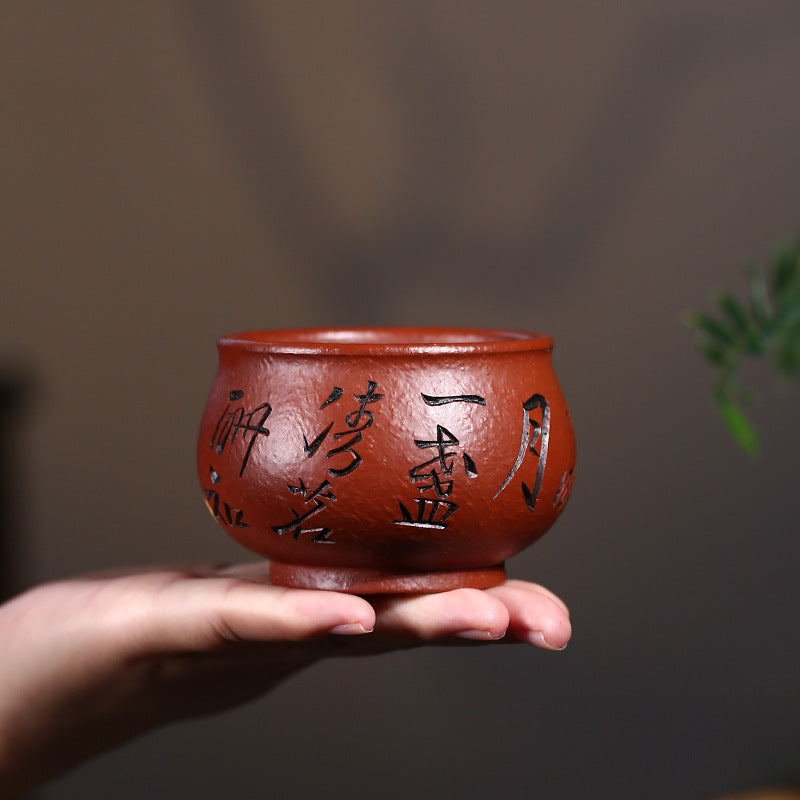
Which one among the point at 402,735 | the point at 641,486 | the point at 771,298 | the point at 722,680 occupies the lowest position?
the point at 402,735

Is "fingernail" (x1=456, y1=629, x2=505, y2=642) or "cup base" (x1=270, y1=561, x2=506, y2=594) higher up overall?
"cup base" (x1=270, y1=561, x2=506, y2=594)

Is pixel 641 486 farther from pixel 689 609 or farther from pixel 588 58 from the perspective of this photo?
pixel 588 58

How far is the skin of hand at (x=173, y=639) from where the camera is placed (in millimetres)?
715

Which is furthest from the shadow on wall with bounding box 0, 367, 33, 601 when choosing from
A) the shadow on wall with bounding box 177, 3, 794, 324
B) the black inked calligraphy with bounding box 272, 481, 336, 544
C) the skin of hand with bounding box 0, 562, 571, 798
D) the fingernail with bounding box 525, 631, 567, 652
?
the fingernail with bounding box 525, 631, 567, 652

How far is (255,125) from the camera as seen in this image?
1.83 metres

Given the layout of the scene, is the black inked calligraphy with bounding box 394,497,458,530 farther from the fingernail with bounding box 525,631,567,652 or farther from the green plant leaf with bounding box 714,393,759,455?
the green plant leaf with bounding box 714,393,759,455

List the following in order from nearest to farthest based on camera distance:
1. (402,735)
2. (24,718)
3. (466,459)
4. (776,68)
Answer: (466,459) < (24,718) < (776,68) < (402,735)

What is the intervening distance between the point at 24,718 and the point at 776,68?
1548 mm

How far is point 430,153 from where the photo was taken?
1.83 metres

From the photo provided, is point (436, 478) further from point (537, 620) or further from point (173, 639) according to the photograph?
point (173, 639)

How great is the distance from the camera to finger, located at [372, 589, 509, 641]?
2.32ft

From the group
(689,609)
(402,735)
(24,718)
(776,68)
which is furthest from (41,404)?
(776,68)

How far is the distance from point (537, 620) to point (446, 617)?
0.24 ft

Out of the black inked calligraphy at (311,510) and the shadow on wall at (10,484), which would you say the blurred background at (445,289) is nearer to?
the shadow on wall at (10,484)
